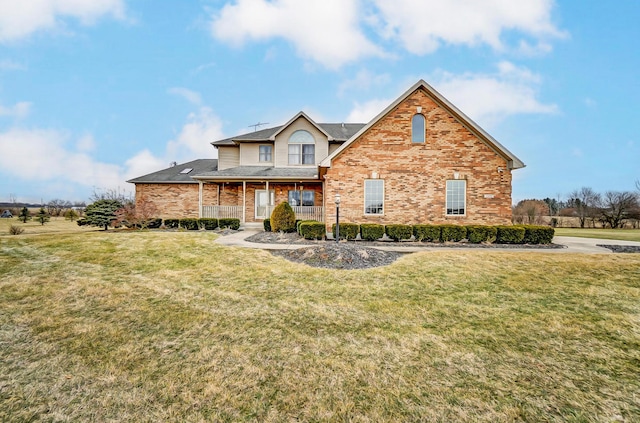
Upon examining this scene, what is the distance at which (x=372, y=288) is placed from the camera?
6.18m

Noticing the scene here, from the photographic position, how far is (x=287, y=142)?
19531 millimetres

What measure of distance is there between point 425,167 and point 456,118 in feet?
9.99

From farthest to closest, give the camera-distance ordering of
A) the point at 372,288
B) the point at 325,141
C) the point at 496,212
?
the point at 325,141 < the point at 496,212 < the point at 372,288

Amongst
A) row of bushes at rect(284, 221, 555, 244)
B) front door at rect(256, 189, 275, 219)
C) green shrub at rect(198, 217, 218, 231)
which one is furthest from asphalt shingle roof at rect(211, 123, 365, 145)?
row of bushes at rect(284, 221, 555, 244)

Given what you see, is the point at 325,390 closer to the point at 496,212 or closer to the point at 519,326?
the point at 519,326

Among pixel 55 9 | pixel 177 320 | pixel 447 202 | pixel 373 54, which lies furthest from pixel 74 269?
pixel 373 54

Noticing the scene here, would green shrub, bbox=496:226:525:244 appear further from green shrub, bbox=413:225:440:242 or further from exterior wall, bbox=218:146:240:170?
exterior wall, bbox=218:146:240:170

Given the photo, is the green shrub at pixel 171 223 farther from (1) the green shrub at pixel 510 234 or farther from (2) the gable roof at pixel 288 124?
(1) the green shrub at pixel 510 234

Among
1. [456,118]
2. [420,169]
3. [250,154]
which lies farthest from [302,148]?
[456,118]

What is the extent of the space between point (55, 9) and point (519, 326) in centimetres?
1980

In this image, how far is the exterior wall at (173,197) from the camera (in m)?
20.2

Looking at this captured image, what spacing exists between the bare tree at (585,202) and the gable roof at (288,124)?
33.5 m

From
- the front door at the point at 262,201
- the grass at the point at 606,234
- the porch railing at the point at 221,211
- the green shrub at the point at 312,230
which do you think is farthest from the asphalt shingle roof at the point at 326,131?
the grass at the point at 606,234

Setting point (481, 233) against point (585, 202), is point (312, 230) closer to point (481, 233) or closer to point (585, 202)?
Result: point (481, 233)
